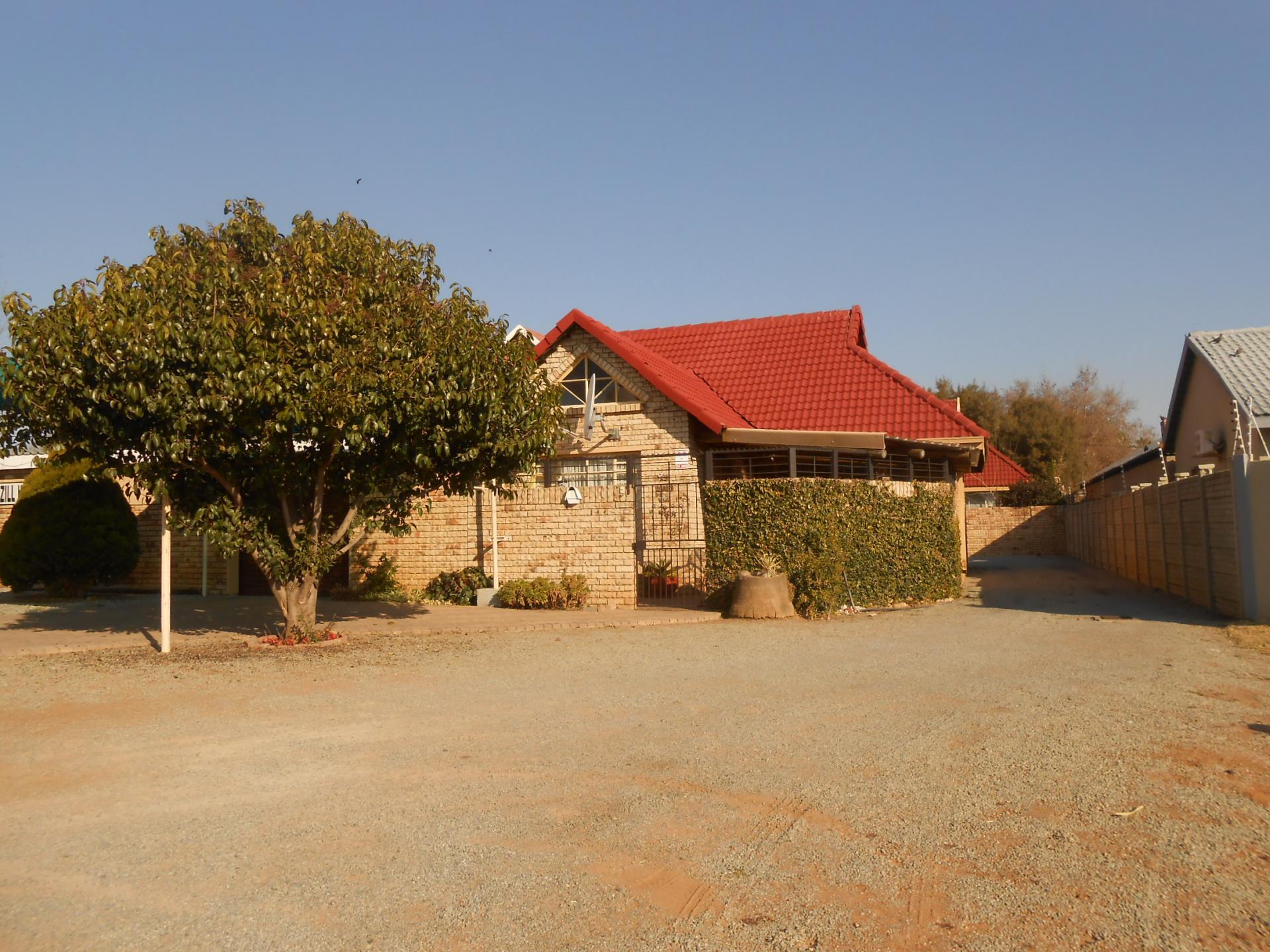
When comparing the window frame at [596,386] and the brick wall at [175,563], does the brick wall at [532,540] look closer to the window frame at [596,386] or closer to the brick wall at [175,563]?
the window frame at [596,386]

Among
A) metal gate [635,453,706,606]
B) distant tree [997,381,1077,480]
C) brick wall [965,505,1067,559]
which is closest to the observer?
metal gate [635,453,706,606]

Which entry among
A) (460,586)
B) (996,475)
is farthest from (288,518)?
(996,475)

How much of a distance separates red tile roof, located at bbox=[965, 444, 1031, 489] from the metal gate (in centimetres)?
2598

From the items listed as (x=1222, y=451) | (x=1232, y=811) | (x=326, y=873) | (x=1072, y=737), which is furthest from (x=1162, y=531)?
(x=326, y=873)

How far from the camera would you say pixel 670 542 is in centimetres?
1623

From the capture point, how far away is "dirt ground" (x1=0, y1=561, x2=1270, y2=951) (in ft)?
13.0

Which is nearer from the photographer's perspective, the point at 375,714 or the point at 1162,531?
the point at 375,714

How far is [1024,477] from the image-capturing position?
4134 centimetres

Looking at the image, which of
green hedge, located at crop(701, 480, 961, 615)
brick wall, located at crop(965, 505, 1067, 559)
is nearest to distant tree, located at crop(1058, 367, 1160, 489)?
brick wall, located at crop(965, 505, 1067, 559)

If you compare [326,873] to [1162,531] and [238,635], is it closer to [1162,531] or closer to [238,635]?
[238,635]

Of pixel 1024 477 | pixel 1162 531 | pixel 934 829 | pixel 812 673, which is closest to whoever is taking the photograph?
pixel 934 829

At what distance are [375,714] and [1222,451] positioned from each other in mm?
22069

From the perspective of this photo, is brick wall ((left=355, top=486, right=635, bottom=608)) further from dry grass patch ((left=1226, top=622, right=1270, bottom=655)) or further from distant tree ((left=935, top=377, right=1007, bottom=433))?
distant tree ((left=935, top=377, right=1007, bottom=433))

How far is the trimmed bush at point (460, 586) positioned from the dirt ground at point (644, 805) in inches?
256
